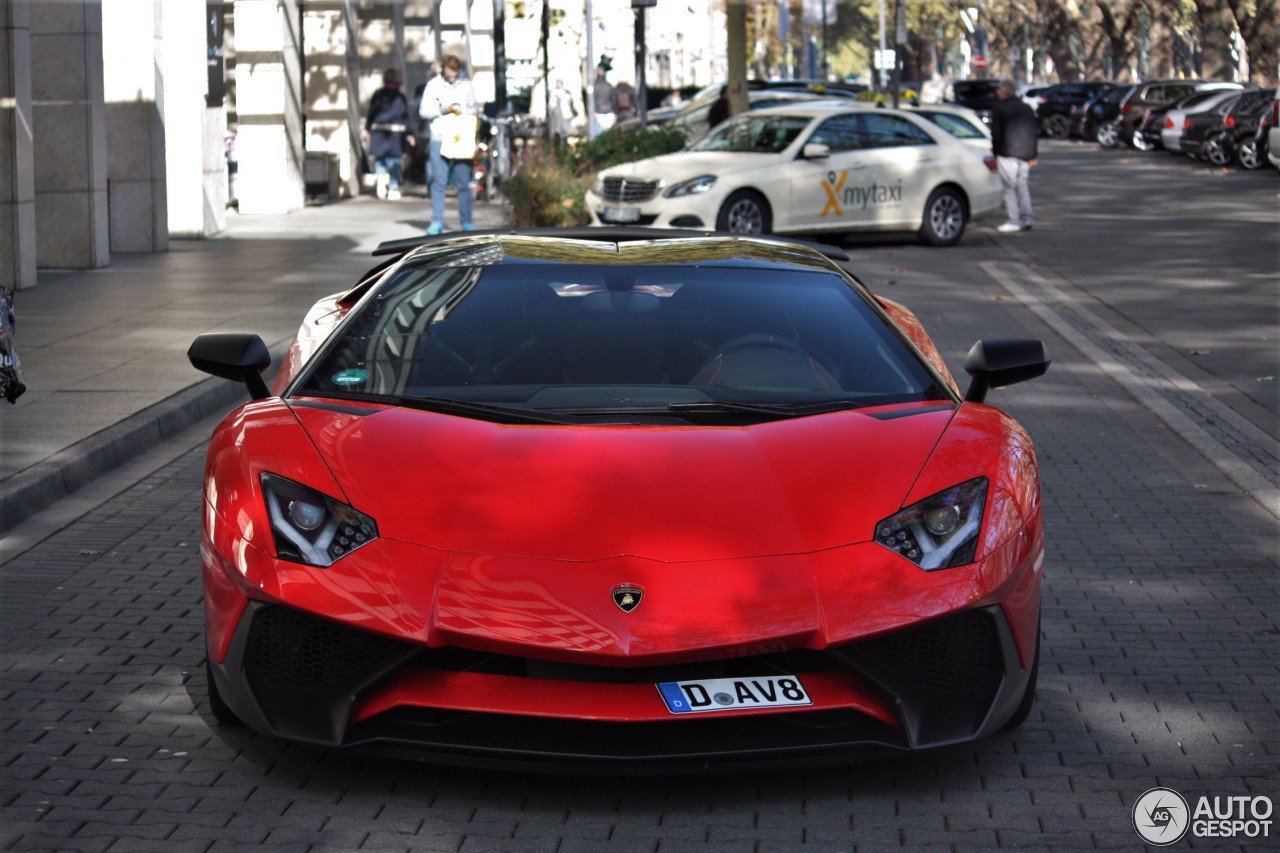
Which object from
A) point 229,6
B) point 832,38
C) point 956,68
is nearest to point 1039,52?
point 832,38

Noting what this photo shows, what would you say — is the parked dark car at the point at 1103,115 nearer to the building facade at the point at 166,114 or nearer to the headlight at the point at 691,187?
the building facade at the point at 166,114

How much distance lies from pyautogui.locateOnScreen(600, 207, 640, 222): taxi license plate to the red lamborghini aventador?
1602 cm

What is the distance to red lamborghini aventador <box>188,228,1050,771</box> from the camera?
4.08 m

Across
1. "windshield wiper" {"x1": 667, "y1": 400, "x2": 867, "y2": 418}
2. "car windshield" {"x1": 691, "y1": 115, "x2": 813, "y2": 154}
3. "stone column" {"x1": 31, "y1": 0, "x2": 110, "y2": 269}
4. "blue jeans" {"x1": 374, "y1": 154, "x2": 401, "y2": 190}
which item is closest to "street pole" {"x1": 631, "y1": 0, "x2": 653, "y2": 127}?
"blue jeans" {"x1": 374, "y1": 154, "x2": 401, "y2": 190}

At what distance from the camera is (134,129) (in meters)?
20.7

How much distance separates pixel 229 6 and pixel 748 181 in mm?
15962

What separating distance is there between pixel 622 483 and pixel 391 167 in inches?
1051

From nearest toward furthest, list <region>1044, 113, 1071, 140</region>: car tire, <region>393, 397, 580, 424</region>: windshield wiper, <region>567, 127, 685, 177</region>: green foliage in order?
<region>393, 397, 580, 424</region>: windshield wiper → <region>567, 127, 685, 177</region>: green foliage → <region>1044, 113, 1071, 140</region>: car tire

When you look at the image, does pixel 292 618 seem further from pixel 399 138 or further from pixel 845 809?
pixel 399 138

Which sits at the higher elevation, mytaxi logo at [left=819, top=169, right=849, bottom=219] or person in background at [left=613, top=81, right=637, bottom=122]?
person in background at [left=613, top=81, right=637, bottom=122]

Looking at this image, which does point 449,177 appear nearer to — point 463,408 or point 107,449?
point 107,449

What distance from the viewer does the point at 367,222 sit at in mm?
24594

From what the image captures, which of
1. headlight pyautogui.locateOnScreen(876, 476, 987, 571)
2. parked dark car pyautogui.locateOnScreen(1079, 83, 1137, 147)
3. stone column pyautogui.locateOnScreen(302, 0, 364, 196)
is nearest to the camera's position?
headlight pyautogui.locateOnScreen(876, 476, 987, 571)

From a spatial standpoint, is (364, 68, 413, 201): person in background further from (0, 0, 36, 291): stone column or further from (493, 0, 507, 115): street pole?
(0, 0, 36, 291): stone column
